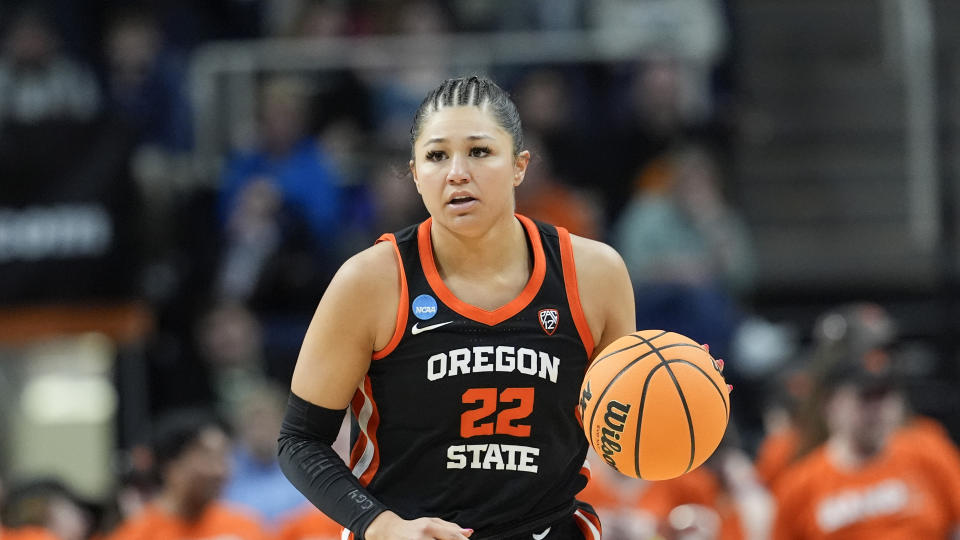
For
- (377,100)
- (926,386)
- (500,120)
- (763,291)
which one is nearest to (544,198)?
(377,100)

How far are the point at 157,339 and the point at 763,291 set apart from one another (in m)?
4.82

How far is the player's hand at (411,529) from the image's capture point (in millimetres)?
3883

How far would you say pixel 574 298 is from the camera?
4.29 m

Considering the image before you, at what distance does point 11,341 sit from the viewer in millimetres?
9594

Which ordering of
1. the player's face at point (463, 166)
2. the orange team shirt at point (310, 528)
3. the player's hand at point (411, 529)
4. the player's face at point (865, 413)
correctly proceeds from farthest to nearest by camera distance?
the orange team shirt at point (310, 528)
the player's face at point (865, 413)
the player's face at point (463, 166)
the player's hand at point (411, 529)

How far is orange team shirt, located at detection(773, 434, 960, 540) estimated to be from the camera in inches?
293

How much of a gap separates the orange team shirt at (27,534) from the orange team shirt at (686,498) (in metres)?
3.16

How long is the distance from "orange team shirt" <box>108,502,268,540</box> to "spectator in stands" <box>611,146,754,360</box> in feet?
11.0

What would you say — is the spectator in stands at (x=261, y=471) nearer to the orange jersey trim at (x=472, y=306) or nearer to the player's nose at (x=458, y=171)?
the orange jersey trim at (x=472, y=306)

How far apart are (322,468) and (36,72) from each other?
24.2 ft

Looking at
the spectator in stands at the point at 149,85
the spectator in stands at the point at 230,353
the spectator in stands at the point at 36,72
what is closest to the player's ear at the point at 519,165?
the spectator in stands at the point at 230,353

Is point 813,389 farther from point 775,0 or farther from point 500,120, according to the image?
point 775,0

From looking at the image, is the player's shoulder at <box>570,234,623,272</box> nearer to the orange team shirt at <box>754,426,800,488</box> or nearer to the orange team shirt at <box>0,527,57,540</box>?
the orange team shirt at <box>754,426,800,488</box>

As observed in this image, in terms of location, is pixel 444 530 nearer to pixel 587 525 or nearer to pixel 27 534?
pixel 587 525
